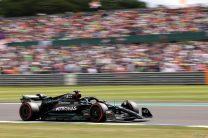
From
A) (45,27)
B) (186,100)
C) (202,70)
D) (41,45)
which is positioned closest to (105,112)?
(186,100)

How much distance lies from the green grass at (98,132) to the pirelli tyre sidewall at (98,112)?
570mm

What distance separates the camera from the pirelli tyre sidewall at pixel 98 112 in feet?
27.9

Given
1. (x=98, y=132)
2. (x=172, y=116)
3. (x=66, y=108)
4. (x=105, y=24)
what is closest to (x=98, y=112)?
(x=66, y=108)

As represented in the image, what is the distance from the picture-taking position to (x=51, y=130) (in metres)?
7.46

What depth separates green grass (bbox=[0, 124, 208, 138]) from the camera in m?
6.66

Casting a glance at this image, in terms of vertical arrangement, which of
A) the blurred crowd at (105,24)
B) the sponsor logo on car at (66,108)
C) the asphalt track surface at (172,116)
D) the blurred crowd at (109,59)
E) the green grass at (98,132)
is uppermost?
the blurred crowd at (105,24)

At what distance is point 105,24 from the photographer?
2867cm

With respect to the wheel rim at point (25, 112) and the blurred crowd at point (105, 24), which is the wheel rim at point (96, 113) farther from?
the blurred crowd at point (105, 24)

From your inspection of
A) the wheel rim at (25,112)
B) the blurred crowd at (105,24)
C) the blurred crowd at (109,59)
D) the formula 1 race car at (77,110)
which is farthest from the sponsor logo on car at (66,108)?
the blurred crowd at (105,24)

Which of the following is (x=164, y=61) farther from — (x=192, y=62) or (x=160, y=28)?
(x=160, y=28)

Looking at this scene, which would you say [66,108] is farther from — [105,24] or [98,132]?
[105,24]

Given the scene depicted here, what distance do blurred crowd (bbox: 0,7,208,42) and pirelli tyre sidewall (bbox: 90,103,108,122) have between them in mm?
17359

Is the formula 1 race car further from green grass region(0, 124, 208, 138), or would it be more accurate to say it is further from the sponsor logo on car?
green grass region(0, 124, 208, 138)

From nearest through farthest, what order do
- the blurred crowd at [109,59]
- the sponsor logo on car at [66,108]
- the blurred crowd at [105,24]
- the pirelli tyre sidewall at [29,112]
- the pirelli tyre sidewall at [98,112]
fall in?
the pirelli tyre sidewall at [98,112] → the sponsor logo on car at [66,108] → the pirelli tyre sidewall at [29,112] → the blurred crowd at [109,59] → the blurred crowd at [105,24]
